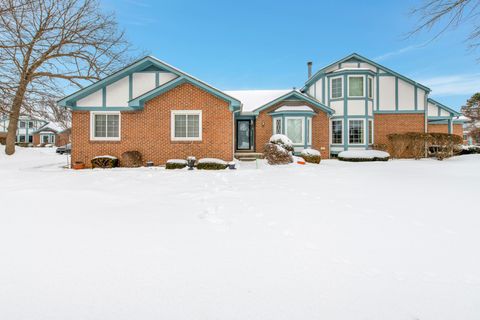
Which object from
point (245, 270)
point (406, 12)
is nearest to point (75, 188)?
point (245, 270)

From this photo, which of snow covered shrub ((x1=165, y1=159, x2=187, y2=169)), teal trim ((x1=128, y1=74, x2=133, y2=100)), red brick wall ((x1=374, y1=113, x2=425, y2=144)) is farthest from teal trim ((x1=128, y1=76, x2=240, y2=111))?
red brick wall ((x1=374, y1=113, x2=425, y2=144))

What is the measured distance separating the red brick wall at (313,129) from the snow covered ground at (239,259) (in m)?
13.4

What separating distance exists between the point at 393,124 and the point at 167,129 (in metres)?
16.8

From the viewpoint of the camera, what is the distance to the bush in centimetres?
1684

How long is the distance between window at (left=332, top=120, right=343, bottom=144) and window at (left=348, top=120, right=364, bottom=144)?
1.87 ft

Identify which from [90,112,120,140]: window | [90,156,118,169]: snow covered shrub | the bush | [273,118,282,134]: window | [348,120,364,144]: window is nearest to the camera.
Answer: [90,156,118,169]: snow covered shrub

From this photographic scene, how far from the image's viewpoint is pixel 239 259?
125 inches

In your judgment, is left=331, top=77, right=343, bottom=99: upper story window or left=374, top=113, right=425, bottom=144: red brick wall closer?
left=331, top=77, right=343, bottom=99: upper story window

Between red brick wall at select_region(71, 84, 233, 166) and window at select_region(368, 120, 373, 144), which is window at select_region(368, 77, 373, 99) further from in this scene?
red brick wall at select_region(71, 84, 233, 166)

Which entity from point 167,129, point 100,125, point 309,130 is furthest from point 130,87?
point 309,130

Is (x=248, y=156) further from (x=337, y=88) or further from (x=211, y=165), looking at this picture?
(x=337, y=88)

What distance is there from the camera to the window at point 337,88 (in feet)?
64.7

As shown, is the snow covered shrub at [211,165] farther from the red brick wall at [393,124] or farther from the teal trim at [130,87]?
the red brick wall at [393,124]

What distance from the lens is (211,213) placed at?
16.8ft
